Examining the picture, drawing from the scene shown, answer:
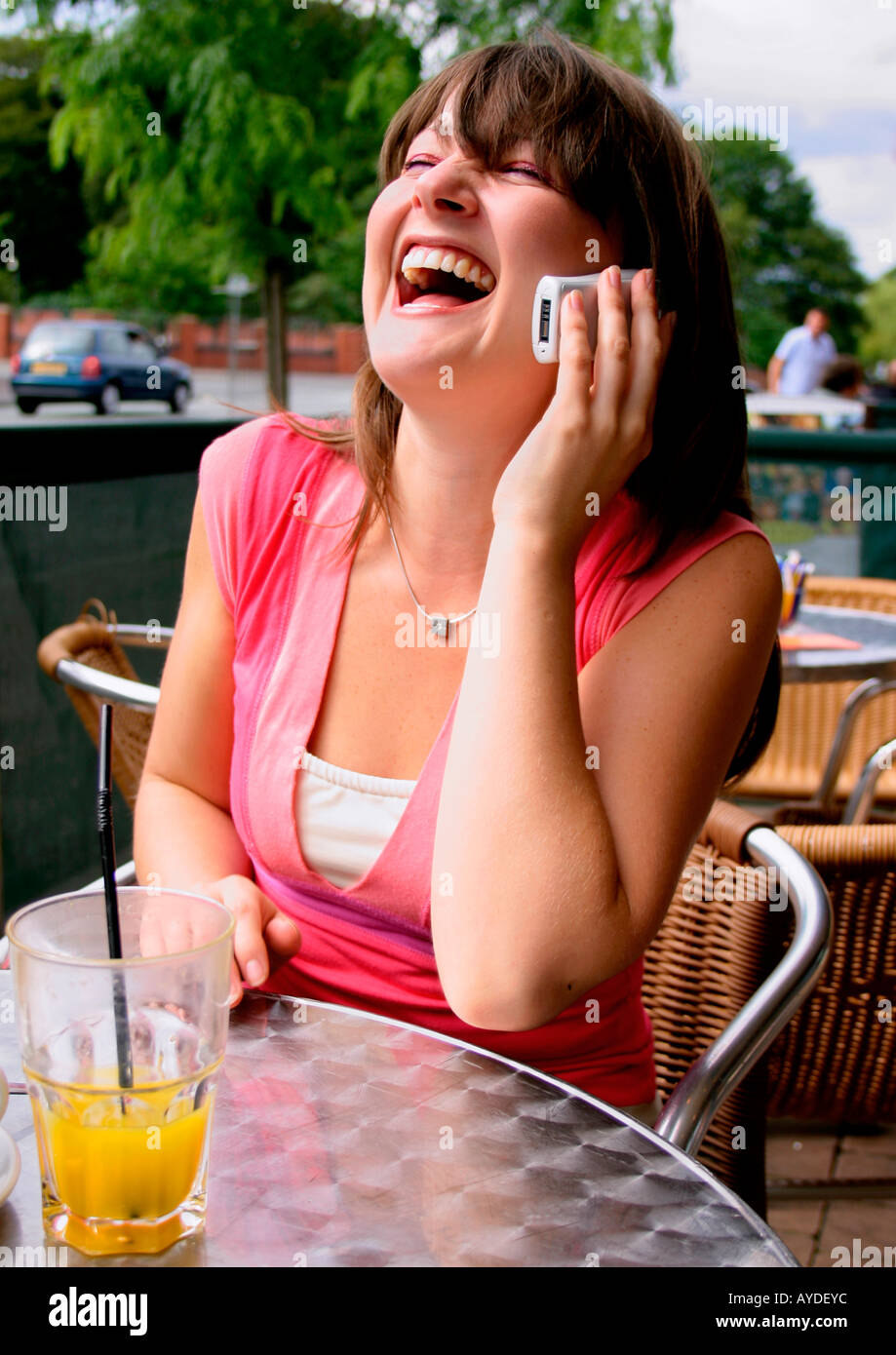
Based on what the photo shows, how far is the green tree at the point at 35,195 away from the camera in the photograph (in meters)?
20.8

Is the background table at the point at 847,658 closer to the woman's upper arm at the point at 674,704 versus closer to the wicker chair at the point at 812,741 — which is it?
the wicker chair at the point at 812,741

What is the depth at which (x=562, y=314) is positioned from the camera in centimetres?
127

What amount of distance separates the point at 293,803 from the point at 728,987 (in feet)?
1.94

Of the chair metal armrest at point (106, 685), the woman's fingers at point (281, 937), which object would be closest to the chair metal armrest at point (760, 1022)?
the woman's fingers at point (281, 937)

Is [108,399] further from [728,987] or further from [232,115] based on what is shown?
[728,987]

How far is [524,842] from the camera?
110cm

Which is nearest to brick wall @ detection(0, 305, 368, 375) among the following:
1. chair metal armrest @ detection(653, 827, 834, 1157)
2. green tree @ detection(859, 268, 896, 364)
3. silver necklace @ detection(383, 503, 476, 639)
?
silver necklace @ detection(383, 503, 476, 639)

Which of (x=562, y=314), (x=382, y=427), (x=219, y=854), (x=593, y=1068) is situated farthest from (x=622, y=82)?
(x=593, y=1068)

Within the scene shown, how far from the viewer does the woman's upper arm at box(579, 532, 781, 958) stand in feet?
3.79

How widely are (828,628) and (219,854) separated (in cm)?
240

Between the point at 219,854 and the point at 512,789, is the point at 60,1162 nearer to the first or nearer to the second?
the point at 512,789

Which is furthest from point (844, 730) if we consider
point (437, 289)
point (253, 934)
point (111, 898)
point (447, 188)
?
point (111, 898)

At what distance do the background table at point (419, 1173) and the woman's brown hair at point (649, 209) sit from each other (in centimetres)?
57

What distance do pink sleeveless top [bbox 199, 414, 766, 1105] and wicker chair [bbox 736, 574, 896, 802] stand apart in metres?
2.25
